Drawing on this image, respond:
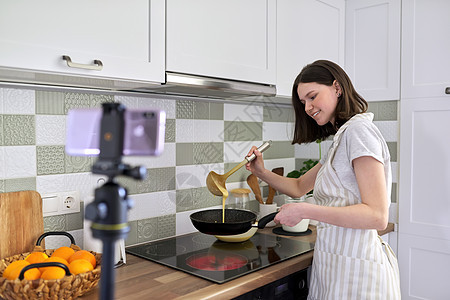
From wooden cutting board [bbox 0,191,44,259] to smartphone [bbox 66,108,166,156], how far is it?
110 cm

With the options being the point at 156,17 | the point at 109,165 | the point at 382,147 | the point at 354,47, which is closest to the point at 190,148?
the point at 156,17

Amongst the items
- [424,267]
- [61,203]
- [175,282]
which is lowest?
[424,267]

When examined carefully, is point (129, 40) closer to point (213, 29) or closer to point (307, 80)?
point (213, 29)

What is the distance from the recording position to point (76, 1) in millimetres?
1167

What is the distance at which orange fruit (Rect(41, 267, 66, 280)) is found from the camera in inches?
42.7

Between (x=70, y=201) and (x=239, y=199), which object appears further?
(x=239, y=199)

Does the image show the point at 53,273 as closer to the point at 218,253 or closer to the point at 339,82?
the point at 218,253

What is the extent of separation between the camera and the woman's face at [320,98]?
153cm

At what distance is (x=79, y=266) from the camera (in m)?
1.17

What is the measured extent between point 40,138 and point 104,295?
3.91 ft

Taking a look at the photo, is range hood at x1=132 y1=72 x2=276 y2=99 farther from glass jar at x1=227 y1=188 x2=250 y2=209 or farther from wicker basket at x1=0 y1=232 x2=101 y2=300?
wicker basket at x1=0 y1=232 x2=101 y2=300

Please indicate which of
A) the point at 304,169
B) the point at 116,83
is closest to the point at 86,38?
the point at 116,83

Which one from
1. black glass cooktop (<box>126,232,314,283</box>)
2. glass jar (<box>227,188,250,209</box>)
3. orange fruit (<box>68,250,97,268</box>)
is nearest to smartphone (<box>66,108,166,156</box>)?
orange fruit (<box>68,250,97,268</box>)

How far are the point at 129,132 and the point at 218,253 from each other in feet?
4.40
